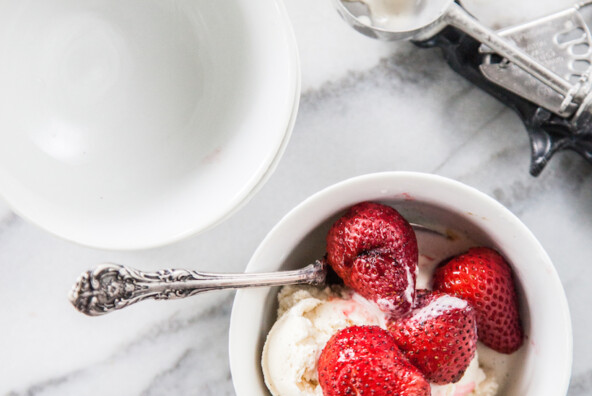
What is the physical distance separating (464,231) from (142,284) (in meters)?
0.39

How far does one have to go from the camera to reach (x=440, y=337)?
74 cm

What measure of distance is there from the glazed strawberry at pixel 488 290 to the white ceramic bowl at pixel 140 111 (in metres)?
0.25

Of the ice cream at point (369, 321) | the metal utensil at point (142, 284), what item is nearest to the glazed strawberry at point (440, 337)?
the ice cream at point (369, 321)

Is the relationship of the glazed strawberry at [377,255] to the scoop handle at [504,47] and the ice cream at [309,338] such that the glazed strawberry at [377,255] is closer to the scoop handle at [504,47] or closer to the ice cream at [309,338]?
the ice cream at [309,338]

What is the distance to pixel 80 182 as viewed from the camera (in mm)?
886

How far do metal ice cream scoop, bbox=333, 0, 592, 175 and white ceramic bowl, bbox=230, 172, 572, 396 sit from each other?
143 mm

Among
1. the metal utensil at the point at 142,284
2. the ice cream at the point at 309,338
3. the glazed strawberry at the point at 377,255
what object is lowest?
the ice cream at the point at 309,338

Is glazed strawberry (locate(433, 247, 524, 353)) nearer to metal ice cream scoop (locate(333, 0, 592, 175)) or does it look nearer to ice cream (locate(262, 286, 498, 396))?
ice cream (locate(262, 286, 498, 396))

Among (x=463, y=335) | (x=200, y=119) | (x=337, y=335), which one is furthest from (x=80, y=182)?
(x=463, y=335)

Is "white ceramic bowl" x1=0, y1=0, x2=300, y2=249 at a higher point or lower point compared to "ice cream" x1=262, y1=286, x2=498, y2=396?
higher

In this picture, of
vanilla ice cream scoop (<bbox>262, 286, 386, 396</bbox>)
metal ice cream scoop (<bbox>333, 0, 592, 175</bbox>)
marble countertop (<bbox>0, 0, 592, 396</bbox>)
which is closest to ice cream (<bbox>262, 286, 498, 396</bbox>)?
vanilla ice cream scoop (<bbox>262, 286, 386, 396</bbox>)

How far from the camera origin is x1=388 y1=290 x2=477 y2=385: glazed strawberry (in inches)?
29.1

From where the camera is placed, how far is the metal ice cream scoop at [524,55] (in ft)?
2.72

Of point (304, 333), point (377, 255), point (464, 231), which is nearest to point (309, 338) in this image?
point (304, 333)
